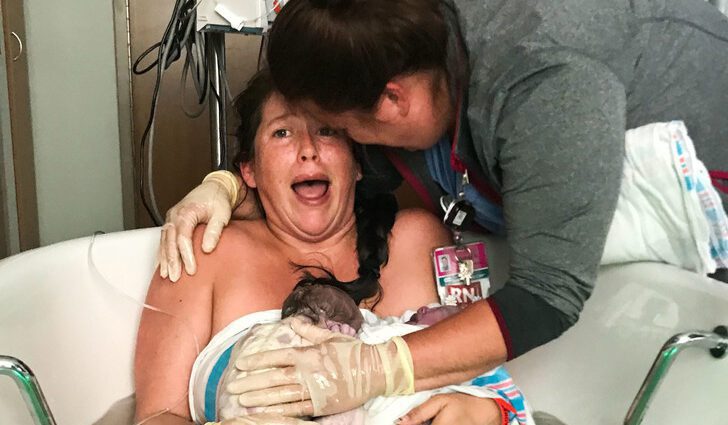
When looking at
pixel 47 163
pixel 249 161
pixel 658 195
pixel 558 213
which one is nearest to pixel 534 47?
pixel 558 213

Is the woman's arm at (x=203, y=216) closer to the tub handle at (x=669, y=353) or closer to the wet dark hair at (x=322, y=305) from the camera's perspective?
the wet dark hair at (x=322, y=305)

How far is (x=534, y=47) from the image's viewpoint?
3.37ft

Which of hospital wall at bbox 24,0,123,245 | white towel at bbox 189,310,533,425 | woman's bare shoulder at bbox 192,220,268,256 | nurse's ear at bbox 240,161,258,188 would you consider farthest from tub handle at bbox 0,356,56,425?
hospital wall at bbox 24,0,123,245

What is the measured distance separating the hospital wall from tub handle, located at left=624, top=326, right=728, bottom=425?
2.42 meters

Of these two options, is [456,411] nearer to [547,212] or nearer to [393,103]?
[547,212]

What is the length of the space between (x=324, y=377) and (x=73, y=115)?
2.22 meters

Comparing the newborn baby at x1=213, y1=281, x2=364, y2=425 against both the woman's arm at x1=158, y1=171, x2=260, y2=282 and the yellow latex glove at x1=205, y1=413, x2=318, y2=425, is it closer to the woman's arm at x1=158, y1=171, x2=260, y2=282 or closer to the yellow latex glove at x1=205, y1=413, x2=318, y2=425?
the yellow latex glove at x1=205, y1=413, x2=318, y2=425

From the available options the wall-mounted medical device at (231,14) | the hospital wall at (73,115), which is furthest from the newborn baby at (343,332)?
the hospital wall at (73,115)

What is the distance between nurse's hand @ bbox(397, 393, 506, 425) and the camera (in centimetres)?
116

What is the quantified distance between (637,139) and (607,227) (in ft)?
0.75

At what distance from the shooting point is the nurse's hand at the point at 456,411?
1.16 meters

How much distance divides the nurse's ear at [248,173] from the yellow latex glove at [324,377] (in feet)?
1.81

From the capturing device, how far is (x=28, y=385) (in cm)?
106

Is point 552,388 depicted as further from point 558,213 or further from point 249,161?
point 249,161
